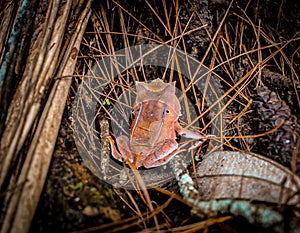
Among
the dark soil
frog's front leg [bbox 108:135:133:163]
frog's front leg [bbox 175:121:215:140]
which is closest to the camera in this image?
the dark soil

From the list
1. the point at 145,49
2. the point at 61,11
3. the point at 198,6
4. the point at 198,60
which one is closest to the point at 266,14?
the point at 198,6

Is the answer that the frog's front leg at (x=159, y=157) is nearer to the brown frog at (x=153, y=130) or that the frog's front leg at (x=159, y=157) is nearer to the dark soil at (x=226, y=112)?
the brown frog at (x=153, y=130)

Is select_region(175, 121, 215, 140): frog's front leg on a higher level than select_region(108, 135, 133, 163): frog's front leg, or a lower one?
higher

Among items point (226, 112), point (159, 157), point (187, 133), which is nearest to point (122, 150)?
point (159, 157)

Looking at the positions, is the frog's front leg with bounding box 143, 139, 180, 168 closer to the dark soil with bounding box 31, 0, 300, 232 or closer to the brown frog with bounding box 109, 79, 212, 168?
the brown frog with bounding box 109, 79, 212, 168

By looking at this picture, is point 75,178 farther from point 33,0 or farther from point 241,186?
point 33,0

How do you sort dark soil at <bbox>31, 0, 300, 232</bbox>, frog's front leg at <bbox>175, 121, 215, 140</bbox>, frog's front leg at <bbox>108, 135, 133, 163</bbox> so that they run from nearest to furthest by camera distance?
dark soil at <bbox>31, 0, 300, 232</bbox>, frog's front leg at <bbox>108, 135, 133, 163</bbox>, frog's front leg at <bbox>175, 121, 215, 140</bbox>

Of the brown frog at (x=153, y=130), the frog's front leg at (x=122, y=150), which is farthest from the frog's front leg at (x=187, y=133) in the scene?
the frog's front leg at (x=122, y=150)

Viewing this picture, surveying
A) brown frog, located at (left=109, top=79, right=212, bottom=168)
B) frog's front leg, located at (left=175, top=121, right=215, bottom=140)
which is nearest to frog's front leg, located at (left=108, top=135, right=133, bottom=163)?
brown frog, located at (left=109, top=79, right=212, bottom=168)
